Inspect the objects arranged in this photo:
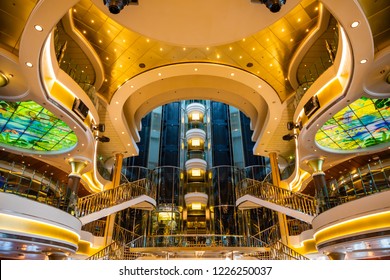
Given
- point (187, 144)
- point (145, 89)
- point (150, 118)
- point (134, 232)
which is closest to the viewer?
point (145, 89)

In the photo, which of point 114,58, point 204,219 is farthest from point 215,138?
point 114,58

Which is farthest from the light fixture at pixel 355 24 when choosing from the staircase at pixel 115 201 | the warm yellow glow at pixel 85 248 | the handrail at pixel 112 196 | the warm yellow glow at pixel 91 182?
the warm yellow glow at pixel 91 182

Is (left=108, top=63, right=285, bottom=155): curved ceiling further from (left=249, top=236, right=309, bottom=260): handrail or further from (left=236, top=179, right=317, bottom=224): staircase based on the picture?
(left=249, top=236, right=309, bottom=260): handrail

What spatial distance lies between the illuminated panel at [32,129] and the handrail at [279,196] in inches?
321

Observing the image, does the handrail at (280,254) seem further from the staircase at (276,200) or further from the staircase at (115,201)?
the staircase at (115,201)

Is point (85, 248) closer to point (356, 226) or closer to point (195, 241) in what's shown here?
point (195, 241)

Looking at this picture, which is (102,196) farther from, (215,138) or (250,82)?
(215,138)

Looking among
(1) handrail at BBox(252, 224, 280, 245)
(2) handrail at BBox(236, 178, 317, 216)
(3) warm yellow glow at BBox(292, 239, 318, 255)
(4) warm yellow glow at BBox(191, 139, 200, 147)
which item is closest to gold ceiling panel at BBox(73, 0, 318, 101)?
(2) handrail at BBox(236, 178, 317, 216)

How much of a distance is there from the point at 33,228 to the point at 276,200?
9.26m

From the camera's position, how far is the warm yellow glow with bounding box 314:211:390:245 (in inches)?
261

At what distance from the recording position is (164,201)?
17.1 meters

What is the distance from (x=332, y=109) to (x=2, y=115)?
1124 cm

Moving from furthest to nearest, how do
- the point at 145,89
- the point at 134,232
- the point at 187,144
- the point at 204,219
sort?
the point at 187,144, the point at 204,219, the point at 134,232, the point at 145,89

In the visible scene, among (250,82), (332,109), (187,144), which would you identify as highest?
(187,144)
